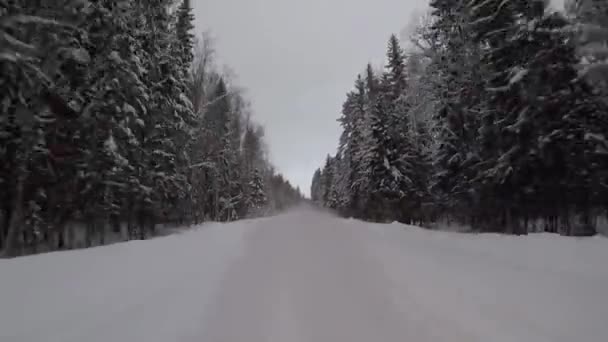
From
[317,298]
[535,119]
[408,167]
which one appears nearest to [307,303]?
[317,298]

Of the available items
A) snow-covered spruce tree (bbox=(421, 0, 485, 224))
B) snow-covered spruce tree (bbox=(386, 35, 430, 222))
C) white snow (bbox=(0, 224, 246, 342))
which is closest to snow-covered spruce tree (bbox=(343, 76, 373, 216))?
snow-covered spruce tree (bbox=(386, 35, 430, 222))

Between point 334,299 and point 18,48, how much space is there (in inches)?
371

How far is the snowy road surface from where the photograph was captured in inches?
170

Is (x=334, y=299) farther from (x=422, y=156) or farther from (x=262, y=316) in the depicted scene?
(x=422, y=156)

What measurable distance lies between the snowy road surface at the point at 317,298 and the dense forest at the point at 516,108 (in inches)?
180

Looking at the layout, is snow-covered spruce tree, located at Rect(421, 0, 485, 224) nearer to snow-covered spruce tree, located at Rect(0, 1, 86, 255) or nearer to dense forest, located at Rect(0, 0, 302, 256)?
dense forest, located at Rect(0, 0, 302, 256)

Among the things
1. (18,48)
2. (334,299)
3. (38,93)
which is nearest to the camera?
(334,299)

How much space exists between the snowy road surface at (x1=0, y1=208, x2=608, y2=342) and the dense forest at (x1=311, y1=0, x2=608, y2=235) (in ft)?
15.0

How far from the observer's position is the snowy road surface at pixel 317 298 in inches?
170

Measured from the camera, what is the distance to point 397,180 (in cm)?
2697

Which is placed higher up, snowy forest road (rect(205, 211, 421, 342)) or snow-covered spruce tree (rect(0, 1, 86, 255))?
snow-covered spruce tree (rect(0, 1, 86, 255))

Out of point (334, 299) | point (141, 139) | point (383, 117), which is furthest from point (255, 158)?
point (334, 299)

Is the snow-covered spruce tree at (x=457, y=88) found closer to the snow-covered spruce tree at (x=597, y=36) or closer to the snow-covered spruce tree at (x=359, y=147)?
the snow-covered spruce tree at (x=597, y=36)

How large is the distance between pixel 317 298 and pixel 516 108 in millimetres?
10824
